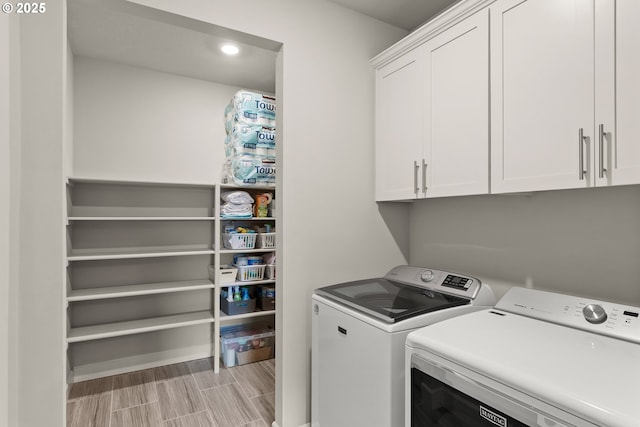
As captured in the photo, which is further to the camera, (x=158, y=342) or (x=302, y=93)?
(x=158, y=342)

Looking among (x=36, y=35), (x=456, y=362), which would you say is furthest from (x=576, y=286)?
(x=36, y=35)

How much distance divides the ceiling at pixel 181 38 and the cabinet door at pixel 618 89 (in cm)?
115

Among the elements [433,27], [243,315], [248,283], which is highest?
[433,27]

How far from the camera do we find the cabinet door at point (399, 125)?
5.98ft

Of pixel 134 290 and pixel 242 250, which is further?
pixel 242 250

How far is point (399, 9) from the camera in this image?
2.08 metres

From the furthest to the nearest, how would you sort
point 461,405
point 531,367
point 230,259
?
1. point 230,259
2. point 461,405
3. point 531,367

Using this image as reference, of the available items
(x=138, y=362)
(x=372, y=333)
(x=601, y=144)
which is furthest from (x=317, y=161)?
(x=138, y=362)

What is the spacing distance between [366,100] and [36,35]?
1619 millimetres

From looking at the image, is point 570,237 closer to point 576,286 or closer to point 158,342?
point 576,286

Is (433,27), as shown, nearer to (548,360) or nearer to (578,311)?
(578,311)

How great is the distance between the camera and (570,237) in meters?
1.47

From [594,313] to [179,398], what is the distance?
8.44ft

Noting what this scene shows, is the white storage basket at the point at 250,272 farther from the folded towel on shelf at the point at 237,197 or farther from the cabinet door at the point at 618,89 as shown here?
the cabinet door at the point at 618,89
